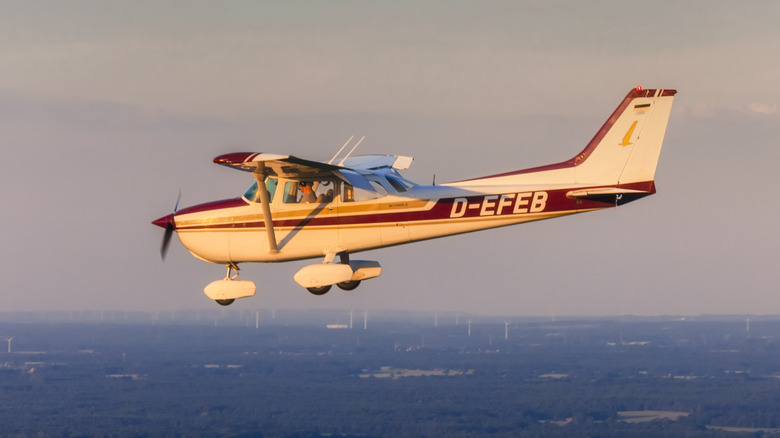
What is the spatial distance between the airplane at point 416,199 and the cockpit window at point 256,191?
0.07 feet

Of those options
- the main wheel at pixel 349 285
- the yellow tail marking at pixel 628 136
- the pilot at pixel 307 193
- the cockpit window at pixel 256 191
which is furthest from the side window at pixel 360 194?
the yellow tail marking at pixel 628 136

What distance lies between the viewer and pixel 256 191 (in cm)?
2477

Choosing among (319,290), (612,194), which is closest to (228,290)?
(319,290)

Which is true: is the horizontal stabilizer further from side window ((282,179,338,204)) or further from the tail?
side window ((282,179,338,204))

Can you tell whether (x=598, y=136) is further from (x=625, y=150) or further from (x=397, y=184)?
(x=397, y=184)

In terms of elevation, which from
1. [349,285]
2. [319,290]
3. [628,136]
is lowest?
[319,290]

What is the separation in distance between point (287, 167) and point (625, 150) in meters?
6.67

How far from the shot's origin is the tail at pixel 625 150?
2350 centimetres

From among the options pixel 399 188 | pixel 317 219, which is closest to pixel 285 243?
pixel 317 219

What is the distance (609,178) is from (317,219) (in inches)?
231

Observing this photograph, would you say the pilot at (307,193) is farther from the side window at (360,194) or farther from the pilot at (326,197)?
the side window at (360,194)

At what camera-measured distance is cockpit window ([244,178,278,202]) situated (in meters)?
24.4

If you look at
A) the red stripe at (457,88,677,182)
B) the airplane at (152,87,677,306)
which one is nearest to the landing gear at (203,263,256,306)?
the airplane at (152,87,677,306)

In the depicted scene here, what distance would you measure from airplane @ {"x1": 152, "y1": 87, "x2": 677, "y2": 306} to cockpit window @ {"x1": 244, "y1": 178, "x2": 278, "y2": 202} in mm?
20
